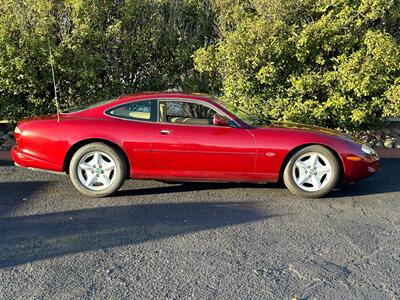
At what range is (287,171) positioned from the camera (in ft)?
16.5

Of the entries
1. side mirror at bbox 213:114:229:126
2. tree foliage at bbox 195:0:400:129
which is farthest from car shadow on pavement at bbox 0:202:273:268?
tree foliage at bbox 195:0:400:129

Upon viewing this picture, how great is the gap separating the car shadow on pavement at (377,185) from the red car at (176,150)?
315 mm

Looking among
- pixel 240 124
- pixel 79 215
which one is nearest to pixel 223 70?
pixel 240 124

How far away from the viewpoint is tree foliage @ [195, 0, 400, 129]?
7.03 metres

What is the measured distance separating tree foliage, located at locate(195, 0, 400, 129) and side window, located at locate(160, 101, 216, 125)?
2.17 metres

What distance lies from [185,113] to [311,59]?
3.41 meters

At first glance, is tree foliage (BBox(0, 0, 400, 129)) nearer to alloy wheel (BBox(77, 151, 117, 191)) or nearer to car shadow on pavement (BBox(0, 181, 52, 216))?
car shadow on pavement (BBox(0, 181, 52, 216))

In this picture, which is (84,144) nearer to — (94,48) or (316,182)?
(316,182)

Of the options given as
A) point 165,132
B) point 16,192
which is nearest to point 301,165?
point 165,132

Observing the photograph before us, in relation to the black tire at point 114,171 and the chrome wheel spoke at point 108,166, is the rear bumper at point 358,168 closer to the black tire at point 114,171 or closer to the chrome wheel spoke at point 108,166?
the black tire at point 114,171

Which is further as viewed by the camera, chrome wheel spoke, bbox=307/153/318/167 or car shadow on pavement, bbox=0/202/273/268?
chrome wheel spoke, bbox=307/153/318/167

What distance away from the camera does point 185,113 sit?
5.27 metres

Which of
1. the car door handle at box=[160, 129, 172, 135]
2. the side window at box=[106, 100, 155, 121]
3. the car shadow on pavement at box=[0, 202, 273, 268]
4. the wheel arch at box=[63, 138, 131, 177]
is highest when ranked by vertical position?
the side window at box=[106, 100, 155, 121]

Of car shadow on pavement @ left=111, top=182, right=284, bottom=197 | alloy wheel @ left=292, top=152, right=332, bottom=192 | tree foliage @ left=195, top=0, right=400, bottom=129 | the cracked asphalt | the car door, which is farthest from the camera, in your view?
tree foliage @ left=195, top=0, right=400, bottom=129
